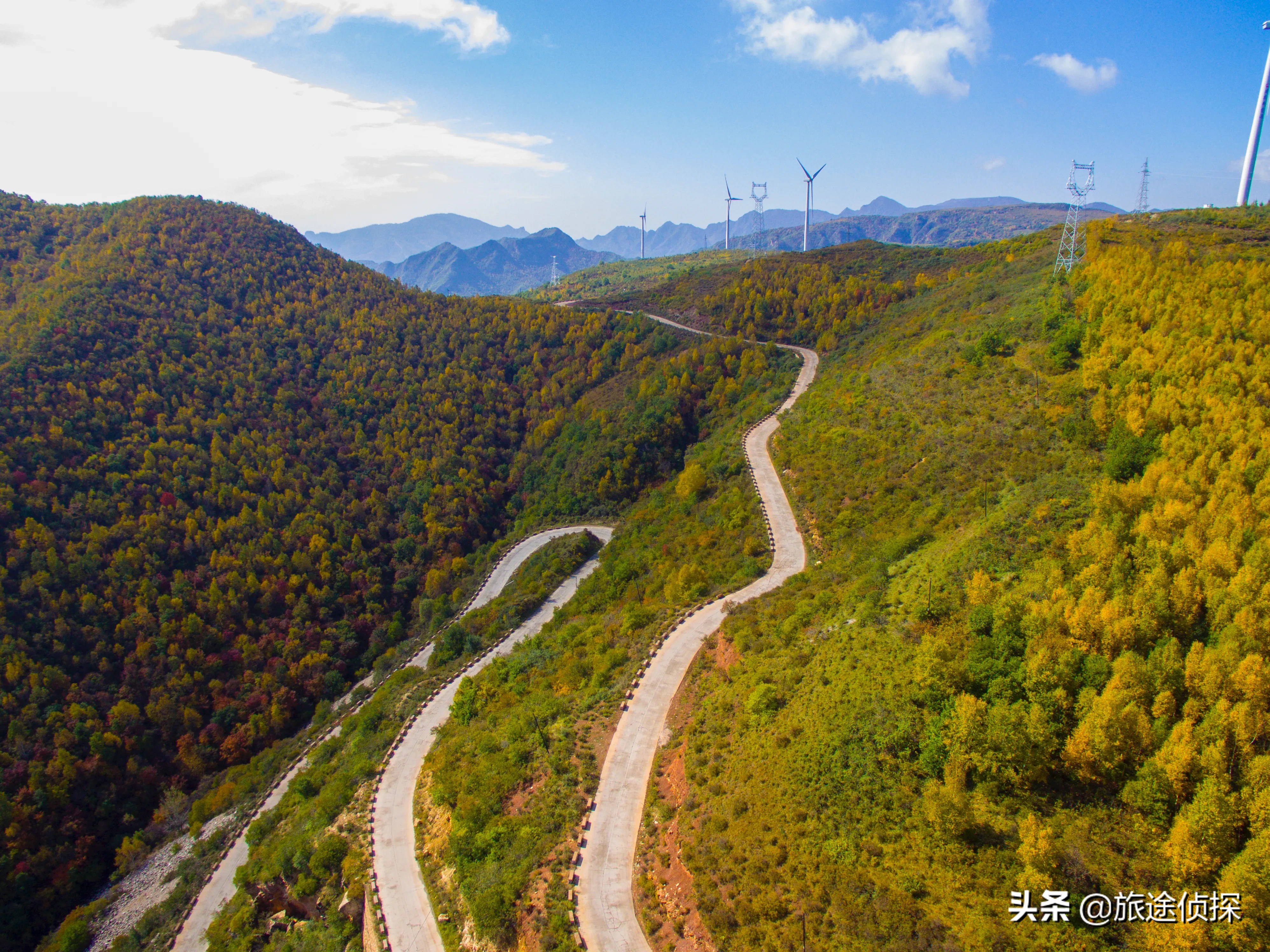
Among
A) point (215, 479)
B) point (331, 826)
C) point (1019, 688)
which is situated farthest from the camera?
point (215, 479)

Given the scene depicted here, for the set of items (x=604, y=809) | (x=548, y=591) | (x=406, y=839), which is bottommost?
(x=548, y=591)

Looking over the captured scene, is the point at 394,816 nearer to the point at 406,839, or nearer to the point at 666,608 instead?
the point at 406,839

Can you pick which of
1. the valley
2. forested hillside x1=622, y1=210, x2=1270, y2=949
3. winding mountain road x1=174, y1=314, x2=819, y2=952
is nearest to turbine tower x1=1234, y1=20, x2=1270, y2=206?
the valley

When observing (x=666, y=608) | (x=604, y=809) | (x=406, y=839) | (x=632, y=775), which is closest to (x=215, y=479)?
(x=406, y=839)

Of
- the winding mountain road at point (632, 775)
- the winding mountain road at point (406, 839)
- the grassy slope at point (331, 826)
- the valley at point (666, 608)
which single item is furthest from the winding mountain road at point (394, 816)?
the winding mountain road at point (632, 775)

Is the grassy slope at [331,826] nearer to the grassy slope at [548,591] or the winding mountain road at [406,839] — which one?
the grassy slope at [548,591]

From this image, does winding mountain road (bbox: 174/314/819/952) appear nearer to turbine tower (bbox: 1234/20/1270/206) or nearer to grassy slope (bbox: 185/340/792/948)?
grassy slope (bbox: 185/340/792/948)

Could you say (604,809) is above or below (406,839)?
above
